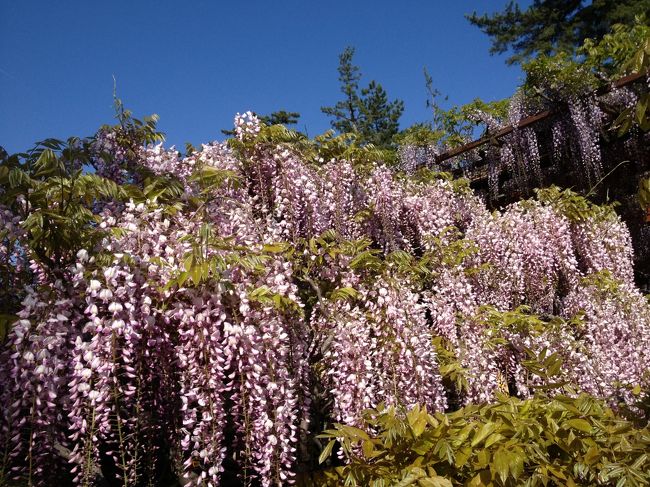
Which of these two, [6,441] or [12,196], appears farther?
[12,196]

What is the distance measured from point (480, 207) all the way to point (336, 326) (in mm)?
3440

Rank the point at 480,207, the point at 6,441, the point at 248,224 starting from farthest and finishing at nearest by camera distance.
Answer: the point at 480,207, the point at 248,224, the point at 6,441

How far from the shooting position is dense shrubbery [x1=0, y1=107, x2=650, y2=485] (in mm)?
2426

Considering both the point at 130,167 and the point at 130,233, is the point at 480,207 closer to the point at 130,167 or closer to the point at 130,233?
the point at 130,167

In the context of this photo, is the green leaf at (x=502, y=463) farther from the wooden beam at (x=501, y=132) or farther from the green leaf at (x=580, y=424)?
the wooden beam at (x=501, y=132)

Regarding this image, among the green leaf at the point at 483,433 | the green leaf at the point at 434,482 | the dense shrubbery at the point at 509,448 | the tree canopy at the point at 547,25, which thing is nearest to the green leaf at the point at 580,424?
the dense shrubbery at the point at 509,448

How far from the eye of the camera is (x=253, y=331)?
2.70 metres

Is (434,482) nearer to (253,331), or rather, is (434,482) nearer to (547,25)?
(253,331)

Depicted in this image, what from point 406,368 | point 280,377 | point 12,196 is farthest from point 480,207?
point 12,196

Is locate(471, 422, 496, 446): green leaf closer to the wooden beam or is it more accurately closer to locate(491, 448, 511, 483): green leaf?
locate(491, 448, 511, 483): green leaf

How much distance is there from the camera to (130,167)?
3828 mm

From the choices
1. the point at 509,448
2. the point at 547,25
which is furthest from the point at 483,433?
the point at 547,25

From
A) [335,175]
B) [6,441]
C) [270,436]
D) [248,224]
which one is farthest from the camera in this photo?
[335,175]

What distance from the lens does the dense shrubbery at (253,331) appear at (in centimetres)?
243
